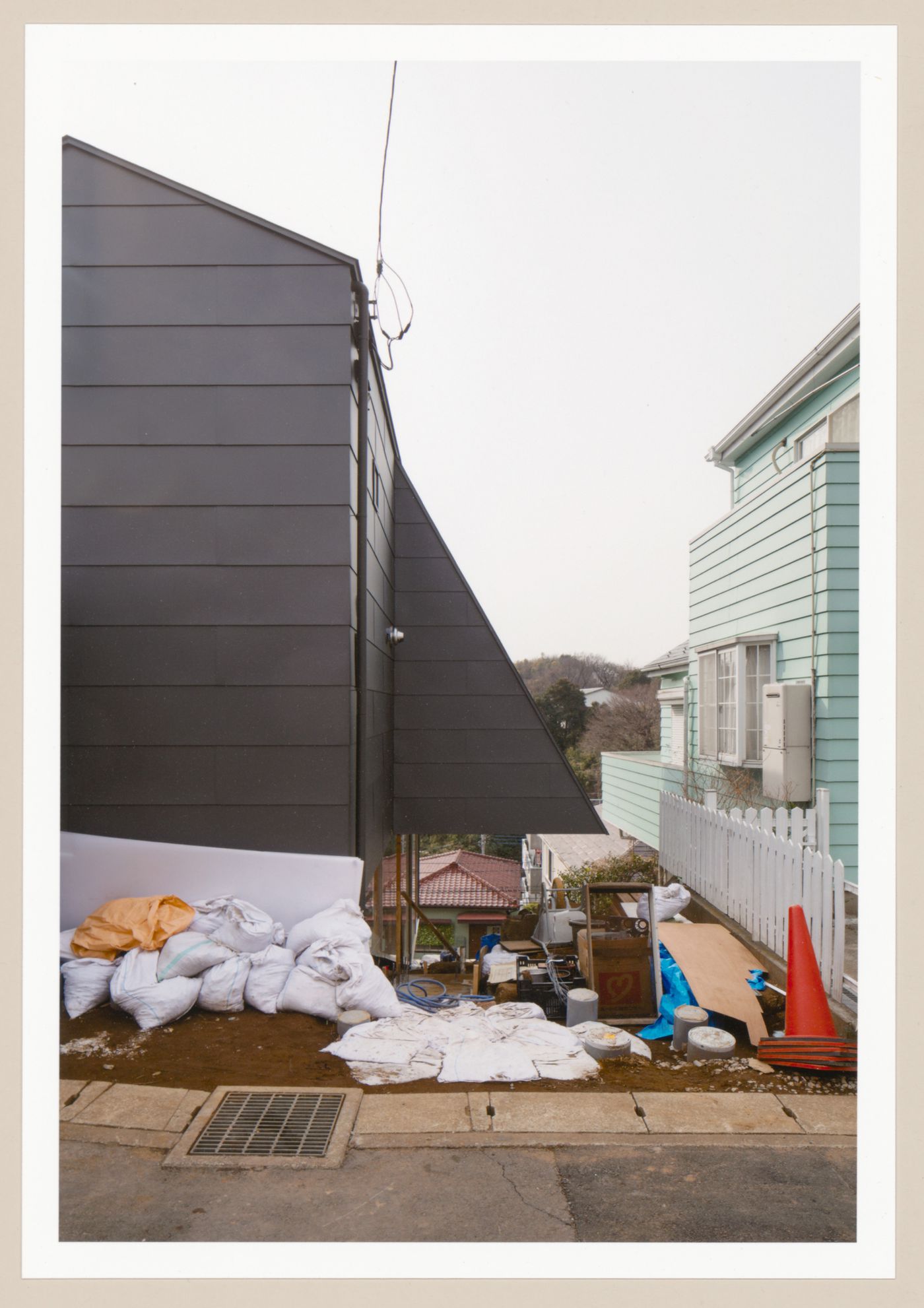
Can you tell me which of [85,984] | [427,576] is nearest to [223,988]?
[85,984]

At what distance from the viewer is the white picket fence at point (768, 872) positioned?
452 centimetres

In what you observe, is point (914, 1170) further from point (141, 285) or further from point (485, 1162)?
point (141, 285)

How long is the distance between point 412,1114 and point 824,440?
8498 millimetres

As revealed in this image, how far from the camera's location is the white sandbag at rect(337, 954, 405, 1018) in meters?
4.04

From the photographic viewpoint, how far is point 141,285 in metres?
4.97

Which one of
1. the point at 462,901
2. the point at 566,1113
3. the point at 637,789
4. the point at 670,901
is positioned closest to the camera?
the point at 566,1113

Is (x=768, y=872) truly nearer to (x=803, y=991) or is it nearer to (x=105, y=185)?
(x=803, y=991)

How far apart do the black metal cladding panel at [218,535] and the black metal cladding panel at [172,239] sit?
1.65m

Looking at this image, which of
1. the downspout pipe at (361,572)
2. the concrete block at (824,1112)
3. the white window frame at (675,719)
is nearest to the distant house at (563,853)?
the white window frame at (675,719)

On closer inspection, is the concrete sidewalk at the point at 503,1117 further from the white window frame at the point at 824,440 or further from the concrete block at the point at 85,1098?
the white window frame at the point at 824,440

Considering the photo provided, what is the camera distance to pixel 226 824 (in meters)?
4.99

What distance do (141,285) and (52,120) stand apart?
7.86 feet

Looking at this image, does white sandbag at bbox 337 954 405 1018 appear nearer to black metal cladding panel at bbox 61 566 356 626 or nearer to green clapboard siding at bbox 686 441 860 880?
black metal cladding panel at bbox 61 566 356 626

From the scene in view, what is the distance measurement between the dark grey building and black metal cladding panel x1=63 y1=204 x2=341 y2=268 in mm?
13
